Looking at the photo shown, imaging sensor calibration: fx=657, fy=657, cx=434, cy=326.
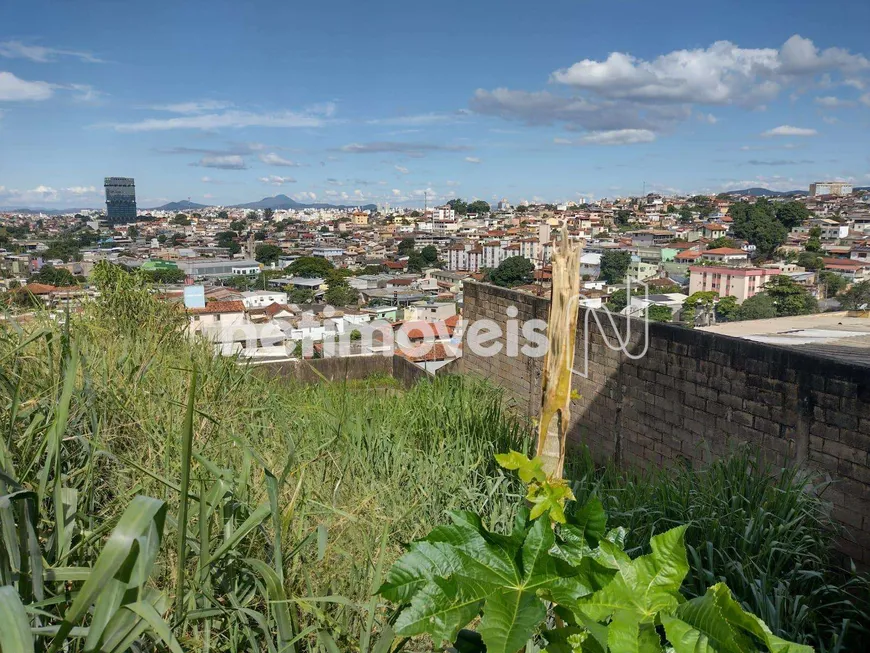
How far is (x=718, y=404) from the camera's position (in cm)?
480

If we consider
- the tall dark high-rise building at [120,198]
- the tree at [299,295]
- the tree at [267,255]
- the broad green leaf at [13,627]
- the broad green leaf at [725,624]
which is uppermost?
the tall dark high-rise building at [120,198]

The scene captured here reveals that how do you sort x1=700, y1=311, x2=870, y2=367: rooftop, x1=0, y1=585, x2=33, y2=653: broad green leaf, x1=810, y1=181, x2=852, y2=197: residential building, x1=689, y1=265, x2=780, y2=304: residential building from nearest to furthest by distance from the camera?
x1=0, y1=585, x2=33, y2=653: broad green leaf < x1=700, y1=311, x2=870, y2=367: rooftop < x1=689, y1=265, x2=780, y2=304: residential building < x1=810, y1=181, x2=852, y2=197: residential building

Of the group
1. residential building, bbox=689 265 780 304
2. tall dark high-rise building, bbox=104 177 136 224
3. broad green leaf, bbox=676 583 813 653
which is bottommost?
residential building, bbox=689 265 780 304

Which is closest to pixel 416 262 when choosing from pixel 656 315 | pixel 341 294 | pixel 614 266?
pixel 341 294

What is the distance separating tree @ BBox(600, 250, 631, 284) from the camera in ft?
125

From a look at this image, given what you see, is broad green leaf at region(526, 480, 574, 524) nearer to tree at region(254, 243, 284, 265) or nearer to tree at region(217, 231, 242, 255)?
tree at region(254, 243, 284, 265)

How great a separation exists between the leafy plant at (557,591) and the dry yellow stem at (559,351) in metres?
1.12

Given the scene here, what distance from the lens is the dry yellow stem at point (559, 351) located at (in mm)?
2326

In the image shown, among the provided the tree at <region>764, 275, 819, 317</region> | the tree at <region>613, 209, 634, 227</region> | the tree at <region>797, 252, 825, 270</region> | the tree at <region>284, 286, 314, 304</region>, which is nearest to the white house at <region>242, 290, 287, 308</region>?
the tree at <region>284, 286, 314, 304</region>

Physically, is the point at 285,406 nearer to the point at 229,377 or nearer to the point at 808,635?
the point at 229,377

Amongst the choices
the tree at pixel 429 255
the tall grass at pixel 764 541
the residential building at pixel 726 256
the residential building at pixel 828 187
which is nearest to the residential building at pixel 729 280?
the residential building at pixel 726 256

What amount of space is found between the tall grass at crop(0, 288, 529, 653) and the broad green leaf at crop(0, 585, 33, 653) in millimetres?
A: 65

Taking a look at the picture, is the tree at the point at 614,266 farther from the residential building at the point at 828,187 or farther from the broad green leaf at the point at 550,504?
the residential building at the point at 828,187

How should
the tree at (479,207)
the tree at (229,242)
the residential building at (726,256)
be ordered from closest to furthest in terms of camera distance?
the residential building at (726,256)
the tree at (229,242)
the tree at (479,207)
